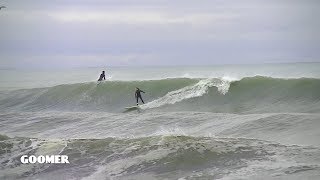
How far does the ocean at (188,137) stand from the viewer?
718 centimetres

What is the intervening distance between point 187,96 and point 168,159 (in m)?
12.4

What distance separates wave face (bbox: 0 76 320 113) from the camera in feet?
56.8

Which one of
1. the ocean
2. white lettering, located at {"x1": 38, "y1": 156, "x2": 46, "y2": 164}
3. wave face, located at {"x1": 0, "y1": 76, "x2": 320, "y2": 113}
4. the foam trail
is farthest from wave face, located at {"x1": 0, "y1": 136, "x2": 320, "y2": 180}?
the foam trail

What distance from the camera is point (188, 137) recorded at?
9.10 metres

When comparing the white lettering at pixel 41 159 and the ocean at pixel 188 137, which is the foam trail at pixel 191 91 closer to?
the ocean at pixel 188 137

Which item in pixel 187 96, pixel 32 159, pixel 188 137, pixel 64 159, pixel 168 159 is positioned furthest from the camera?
pixel 187 96

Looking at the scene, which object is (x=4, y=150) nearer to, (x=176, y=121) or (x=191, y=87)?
(x=176, y=121)

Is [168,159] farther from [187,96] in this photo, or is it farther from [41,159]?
[187,96]

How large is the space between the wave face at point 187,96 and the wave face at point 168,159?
25.6 feet

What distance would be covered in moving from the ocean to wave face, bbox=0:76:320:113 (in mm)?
53

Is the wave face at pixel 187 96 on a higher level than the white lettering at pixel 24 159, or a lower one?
higher

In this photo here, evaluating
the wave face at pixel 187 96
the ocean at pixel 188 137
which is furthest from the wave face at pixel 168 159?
the wave face at pixel 187 96

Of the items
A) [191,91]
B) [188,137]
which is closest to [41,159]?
[188,137]

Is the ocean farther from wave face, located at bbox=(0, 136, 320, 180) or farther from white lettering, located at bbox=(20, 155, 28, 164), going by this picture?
white lettering, located at bbox=(20, 155, 28, 164)
